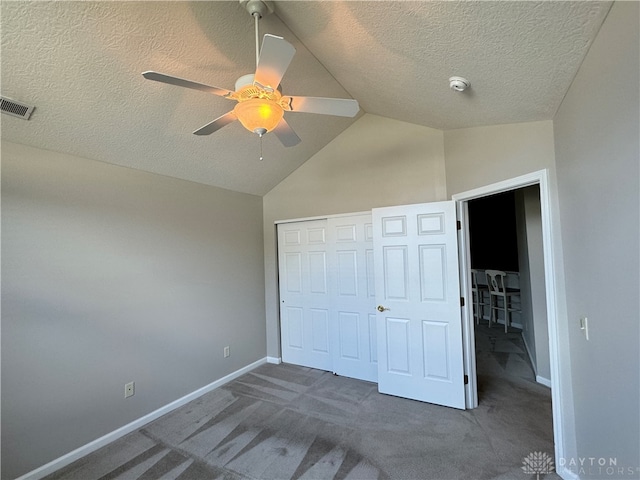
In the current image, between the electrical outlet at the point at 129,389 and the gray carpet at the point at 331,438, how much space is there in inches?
13.3

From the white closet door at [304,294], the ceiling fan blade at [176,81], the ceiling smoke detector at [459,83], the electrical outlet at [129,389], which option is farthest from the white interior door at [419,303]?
the electrical outlet at [129,389]

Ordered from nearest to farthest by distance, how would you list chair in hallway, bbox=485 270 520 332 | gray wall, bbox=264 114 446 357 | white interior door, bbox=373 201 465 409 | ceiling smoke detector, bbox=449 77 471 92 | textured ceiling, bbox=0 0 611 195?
textured ceiling, bbox=0 0 611 195 < ceiling smoke detector, bbox=449 77 471 92 < white interior door, bbox=373 201 465 409 < gray wall, bbox=264 114 446 357 < chair in hallway, bbox=485 270 520 332

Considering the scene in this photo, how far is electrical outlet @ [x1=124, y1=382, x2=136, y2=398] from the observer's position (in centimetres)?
254

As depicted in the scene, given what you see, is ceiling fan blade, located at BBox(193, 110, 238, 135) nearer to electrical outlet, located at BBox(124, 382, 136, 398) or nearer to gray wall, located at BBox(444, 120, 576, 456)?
gray wall, located at BBox(444, 120, 576, 456)

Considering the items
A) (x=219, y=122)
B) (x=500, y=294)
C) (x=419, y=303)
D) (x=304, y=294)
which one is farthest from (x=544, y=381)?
(x=219, y=122)

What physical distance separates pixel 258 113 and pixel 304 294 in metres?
2.91

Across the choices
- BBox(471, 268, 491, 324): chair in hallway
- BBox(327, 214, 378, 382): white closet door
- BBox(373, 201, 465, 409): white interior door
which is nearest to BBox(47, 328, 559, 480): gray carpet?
BBox(373, 201, 465, 409): white interior door

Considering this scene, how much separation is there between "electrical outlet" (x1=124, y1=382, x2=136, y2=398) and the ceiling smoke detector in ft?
11.8

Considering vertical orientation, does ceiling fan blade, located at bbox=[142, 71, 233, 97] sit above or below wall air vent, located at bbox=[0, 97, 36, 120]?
below

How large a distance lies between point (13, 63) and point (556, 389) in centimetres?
393

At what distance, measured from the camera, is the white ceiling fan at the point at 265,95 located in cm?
116

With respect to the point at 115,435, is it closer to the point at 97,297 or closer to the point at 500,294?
the point at 97,297

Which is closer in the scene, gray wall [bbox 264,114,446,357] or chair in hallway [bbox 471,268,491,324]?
gray wall [bbox 264,114,446,357]

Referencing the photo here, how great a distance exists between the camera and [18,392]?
1.95 meters
